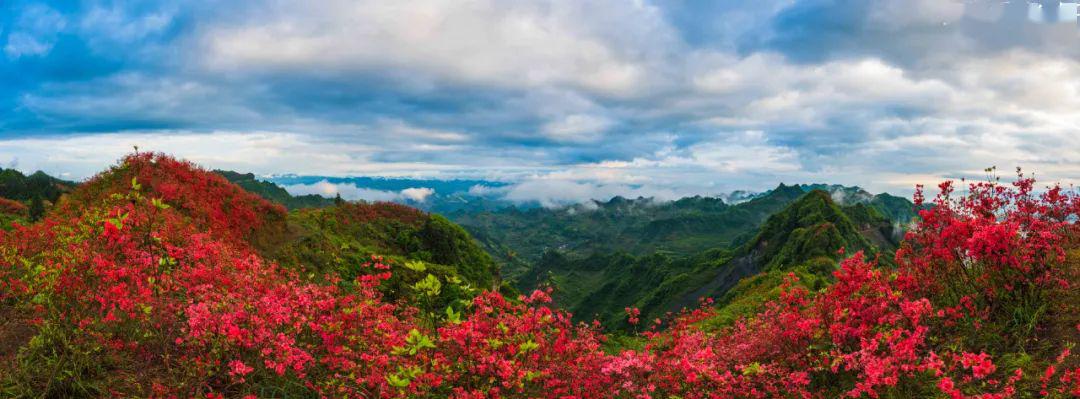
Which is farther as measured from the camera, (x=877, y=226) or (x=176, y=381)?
(x=877, y=226)

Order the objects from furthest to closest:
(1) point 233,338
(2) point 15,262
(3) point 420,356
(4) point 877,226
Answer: (4) point 877,226
(2) point 15,262
(3) point 420,356
(1) point 233,338

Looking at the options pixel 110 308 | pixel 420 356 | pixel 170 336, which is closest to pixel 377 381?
pixel 420 356

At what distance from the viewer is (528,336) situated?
814cm

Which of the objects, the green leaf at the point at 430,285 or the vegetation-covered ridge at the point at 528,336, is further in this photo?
the green leaf at the point at 430,285

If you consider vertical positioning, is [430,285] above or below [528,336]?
above

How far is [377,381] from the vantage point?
6.83m

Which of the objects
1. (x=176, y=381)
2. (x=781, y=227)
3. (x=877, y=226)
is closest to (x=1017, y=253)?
(x=176, y=381)

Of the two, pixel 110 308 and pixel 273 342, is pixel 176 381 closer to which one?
pixel 273 342

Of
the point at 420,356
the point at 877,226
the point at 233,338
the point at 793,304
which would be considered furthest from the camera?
the point at 877,226

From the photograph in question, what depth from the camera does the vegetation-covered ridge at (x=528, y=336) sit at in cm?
679

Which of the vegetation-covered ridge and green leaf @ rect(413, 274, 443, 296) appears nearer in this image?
the vegetation-covered ridge

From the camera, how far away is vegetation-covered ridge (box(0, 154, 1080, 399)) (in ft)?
22.3

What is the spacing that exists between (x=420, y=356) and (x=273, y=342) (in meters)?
1.91

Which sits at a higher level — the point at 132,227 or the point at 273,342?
the point at 132,227
